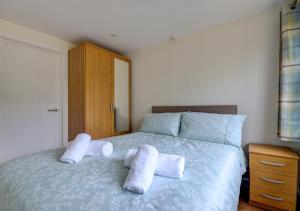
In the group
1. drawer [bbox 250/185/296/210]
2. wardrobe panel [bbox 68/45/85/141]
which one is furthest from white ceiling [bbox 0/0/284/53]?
drawer [bbox 250/185/296/210]

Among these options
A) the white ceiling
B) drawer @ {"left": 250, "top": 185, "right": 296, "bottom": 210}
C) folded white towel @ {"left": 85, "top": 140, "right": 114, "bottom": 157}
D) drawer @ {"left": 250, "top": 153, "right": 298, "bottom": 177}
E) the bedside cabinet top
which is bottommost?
drawer @ {"left": 250, "top": 185, "right": 296, "bottom": 210}

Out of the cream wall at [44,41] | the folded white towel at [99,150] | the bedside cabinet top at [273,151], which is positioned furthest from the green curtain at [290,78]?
the cream wall at [44,41]

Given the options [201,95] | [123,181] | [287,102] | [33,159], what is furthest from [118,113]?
[287,102]

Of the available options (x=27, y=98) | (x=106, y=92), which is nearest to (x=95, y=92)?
(x=106, y=92)

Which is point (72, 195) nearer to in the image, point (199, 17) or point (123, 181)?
point (123, 181)

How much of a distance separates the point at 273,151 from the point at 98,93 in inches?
101

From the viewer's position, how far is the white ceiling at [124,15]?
1921mm

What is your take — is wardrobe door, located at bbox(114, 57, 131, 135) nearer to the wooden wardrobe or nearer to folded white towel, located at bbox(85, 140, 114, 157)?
the wooden wardrobe

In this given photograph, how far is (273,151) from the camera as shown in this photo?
1789 mm

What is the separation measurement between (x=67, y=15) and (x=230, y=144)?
8.44 feet

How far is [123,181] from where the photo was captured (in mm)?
974

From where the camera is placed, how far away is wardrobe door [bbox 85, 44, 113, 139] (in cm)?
269

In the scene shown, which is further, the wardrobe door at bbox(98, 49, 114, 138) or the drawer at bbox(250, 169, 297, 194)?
the wardrobe door at bbox(98, 49, 114, 138)

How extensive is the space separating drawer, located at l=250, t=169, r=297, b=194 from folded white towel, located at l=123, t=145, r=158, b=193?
1.39 m
